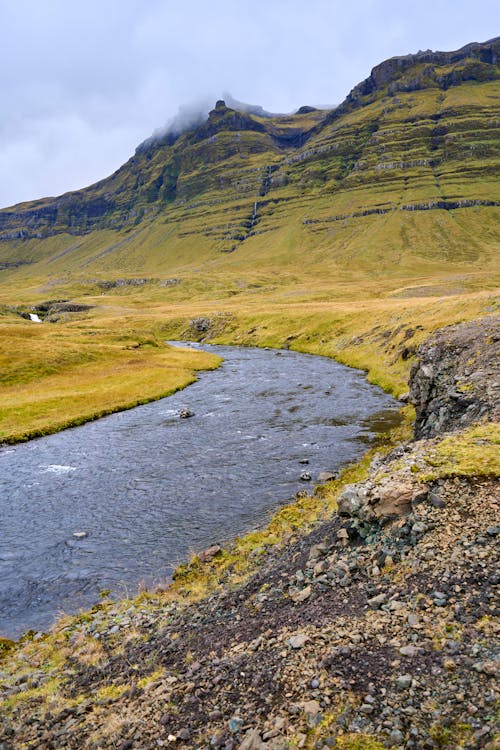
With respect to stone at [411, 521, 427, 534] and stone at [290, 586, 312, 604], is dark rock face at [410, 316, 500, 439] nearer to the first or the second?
stone at [411, 521, 427, 534]

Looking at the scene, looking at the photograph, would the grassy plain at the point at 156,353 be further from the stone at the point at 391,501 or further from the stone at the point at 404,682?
the stone at the point at 404,682

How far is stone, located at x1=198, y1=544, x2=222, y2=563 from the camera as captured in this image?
2308 centimetres

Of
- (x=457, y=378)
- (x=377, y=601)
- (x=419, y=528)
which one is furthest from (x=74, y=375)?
(x=377, y=601)

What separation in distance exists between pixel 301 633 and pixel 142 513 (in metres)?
18.2

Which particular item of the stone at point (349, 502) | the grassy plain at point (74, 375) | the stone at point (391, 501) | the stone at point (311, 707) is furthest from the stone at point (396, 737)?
the grassy plain at point (74, 375)

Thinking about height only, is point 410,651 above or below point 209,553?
above

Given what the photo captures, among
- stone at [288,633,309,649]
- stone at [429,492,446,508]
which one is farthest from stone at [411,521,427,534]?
stone at [288,633,309,649]

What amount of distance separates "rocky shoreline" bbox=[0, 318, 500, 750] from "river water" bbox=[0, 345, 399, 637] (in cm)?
394

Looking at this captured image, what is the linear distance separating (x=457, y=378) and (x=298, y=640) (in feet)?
73.9

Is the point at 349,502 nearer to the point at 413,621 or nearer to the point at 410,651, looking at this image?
the point at 413,621

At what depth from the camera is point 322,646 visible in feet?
41.8

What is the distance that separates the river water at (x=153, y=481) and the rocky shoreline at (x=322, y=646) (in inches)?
155

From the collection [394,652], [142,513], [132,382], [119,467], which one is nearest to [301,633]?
[394,652]

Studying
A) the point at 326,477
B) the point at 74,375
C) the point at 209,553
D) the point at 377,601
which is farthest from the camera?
the point at 74,375
